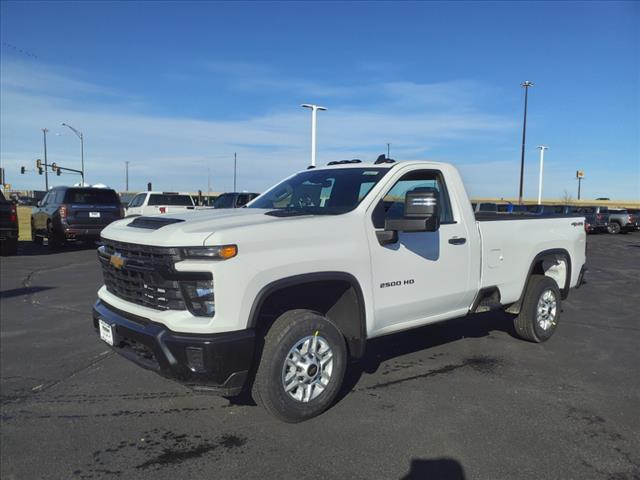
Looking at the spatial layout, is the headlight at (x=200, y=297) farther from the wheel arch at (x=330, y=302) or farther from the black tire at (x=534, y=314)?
the black tire at (x=534, y=314)

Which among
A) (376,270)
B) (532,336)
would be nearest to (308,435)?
(376,270)

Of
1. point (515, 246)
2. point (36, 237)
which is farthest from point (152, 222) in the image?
point (36, 237)

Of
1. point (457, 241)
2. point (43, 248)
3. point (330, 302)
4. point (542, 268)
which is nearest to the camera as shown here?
point (330, 302)

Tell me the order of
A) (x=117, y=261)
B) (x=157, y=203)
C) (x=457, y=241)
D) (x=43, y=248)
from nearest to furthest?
(x=117, y=261) → (x=457, y=241) → (x=43, y=248) → (x=157, y=203)

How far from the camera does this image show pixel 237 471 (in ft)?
10.1

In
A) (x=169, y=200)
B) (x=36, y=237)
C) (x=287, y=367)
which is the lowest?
(x=36, y=237)

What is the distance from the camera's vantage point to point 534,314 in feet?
18.8

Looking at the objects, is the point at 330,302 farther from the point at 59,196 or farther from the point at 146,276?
the point at 59,196

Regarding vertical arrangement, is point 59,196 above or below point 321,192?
below

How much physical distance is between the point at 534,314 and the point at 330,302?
2924mm

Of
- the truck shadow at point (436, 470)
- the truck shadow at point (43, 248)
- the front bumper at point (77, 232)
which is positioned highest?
the front bumper at point (77, 232)

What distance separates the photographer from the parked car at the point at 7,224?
13.0 metres

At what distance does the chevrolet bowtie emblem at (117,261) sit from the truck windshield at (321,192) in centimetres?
118

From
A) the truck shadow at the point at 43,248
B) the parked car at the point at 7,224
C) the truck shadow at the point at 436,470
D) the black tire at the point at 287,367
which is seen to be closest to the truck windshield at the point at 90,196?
the parked car at the point at 7,224
